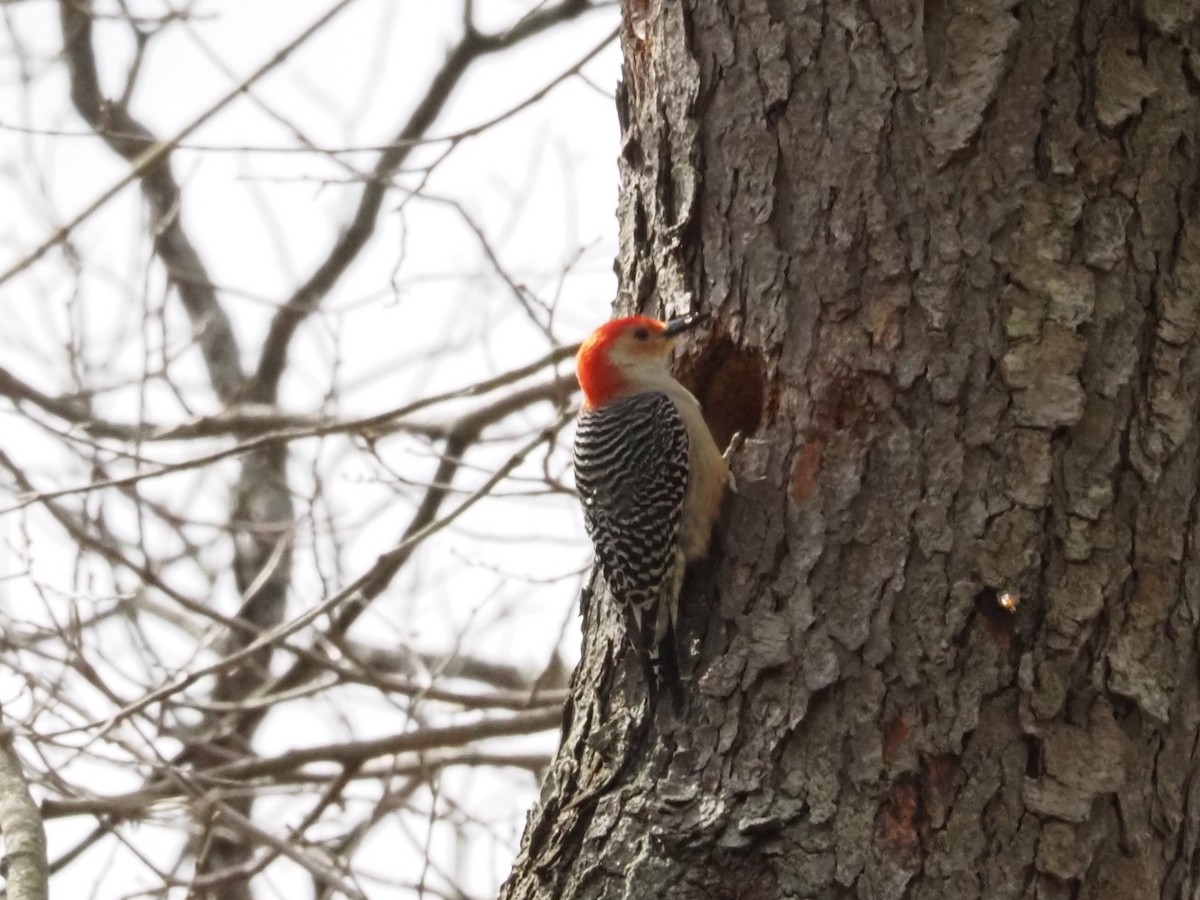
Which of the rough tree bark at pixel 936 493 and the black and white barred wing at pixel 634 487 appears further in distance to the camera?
the black and white barred wing at pixel 634 487

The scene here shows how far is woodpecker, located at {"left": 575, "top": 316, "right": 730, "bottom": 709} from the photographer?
12.7ft

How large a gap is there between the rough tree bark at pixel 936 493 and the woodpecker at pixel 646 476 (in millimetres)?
111

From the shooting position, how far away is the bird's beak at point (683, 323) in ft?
13.2

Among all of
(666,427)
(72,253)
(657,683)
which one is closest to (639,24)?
(666,427)

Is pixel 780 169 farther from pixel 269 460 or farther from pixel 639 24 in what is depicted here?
pixel 269 460

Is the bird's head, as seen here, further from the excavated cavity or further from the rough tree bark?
the rough tree bark

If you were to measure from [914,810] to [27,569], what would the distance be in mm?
3700

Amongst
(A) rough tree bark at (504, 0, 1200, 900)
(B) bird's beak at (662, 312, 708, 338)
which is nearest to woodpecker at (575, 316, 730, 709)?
(B) bird's beak at (662, 312, 708, 338)

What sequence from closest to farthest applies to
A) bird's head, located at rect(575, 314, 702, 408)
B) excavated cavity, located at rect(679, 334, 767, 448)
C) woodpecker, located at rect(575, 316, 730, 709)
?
1. woodpecker, located at rect(575, 316, 730, 709)
2. excavated cavity, located at rect(679, 334, 767, 448)
3. bird's head, located at rect(575, 314, 702, 408)

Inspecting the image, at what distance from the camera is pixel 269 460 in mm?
9312

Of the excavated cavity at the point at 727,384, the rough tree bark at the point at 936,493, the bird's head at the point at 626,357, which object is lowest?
the rough tree bark at the point at 936,493

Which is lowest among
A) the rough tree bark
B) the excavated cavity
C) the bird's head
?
the rough tree bark

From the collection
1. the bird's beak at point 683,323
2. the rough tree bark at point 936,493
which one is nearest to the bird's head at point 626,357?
the bird's beak at point 683,323

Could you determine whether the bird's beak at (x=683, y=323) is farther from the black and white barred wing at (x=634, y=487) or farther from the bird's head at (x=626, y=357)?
the black and white barred wing at (x=634, y=487)
